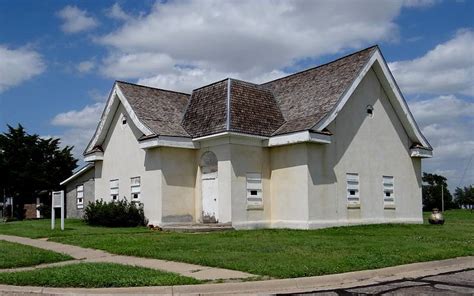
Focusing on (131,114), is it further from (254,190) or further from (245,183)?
(254,190)

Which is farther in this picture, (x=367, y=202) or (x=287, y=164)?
(x=367, y=202)

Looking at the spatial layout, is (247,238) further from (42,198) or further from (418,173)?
(42,198)

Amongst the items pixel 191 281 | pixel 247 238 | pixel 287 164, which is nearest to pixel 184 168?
pixel 287 164

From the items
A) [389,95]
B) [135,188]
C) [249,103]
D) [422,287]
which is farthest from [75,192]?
[422,287]

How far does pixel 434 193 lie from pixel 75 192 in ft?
156

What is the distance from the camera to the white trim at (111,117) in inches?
967

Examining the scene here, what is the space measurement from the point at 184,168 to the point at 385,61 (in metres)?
10.7

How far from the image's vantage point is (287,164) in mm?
23344

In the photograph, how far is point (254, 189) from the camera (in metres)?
23.5

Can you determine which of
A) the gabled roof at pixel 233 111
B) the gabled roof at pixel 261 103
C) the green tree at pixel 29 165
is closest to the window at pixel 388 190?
the gabled roof at pixel 261 103

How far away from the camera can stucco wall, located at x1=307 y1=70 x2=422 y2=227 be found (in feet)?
75.7

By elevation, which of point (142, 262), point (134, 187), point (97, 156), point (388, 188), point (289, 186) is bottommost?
point (142, 262)

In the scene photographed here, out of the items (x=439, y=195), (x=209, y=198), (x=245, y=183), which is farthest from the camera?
(x=439, y=195)

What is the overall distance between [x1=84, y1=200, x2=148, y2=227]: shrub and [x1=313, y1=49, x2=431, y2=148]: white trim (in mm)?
9834
